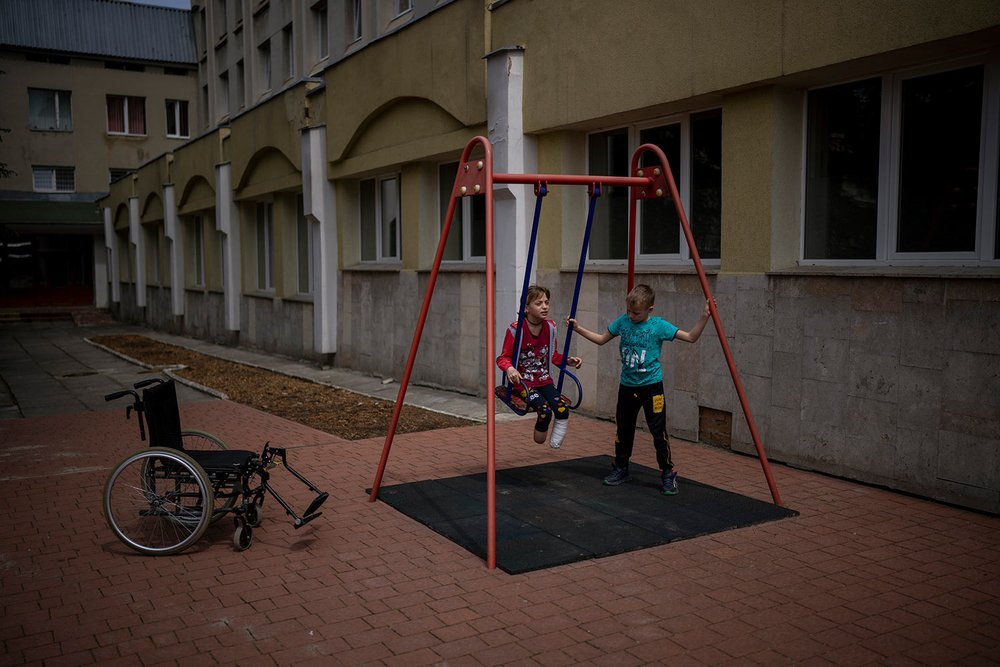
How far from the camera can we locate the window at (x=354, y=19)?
63.3 ft

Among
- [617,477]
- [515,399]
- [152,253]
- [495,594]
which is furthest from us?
[152,253]

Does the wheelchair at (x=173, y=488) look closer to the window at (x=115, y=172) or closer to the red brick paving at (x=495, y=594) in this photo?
the red brick paving at (x=495, y=594)

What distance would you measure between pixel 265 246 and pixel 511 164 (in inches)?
478

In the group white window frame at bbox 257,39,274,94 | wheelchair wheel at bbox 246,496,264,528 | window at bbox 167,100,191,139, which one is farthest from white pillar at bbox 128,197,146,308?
wheelchair wheel at bbox 246,496,264,528

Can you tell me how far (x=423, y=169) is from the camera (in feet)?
45.0

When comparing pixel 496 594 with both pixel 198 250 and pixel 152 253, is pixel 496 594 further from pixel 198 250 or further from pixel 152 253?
pixel 152 253

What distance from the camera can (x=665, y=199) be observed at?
9789 millimetres

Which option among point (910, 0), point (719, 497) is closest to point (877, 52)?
point (910, 0)

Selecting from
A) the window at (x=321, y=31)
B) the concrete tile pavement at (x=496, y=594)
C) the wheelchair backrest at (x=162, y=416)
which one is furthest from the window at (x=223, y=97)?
the wheelchair backrest at (x=162, y=416)

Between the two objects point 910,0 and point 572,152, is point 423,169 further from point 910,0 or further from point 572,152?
point 910,0

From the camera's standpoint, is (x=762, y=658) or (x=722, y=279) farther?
(x=722, y=279)

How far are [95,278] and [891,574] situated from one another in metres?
41.2

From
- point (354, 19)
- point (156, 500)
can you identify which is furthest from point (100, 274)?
point (156, 500)

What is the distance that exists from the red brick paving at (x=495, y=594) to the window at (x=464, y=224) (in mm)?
6473
